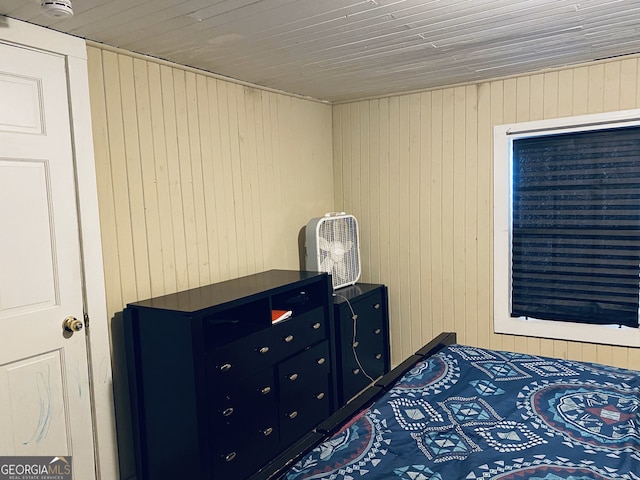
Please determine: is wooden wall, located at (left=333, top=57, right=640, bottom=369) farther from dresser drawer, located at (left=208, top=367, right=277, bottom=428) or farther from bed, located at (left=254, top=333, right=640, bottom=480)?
dresser drawer, located at (left=208, top=367, right=277, bottom=428)

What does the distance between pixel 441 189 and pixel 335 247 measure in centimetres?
87

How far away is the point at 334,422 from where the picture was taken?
1.88 m

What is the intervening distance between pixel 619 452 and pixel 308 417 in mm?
1727

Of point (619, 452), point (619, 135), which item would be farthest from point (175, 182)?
point (619, 135)

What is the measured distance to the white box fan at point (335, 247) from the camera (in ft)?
11.2

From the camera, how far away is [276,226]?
3.47 metres

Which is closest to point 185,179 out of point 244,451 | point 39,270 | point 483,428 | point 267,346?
point 39,270

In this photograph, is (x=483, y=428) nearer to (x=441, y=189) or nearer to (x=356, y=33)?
(x=356, y=33)

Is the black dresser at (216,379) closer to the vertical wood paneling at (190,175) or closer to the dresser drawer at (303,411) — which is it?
the dresser drawer at (303,411)

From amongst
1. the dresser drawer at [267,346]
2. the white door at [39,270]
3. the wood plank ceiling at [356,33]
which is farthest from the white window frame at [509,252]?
the white door at [39,270]

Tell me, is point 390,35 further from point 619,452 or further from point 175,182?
point 619,452

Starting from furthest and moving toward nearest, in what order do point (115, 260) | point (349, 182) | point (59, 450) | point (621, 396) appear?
point (349, 182) → point (115, 260) → point (59, 450) → point (621, 396)

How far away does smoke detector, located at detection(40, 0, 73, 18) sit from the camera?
1.69 m

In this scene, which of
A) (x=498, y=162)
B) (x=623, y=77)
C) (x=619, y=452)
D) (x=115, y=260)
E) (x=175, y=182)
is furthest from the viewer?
(x=498, y=162)
